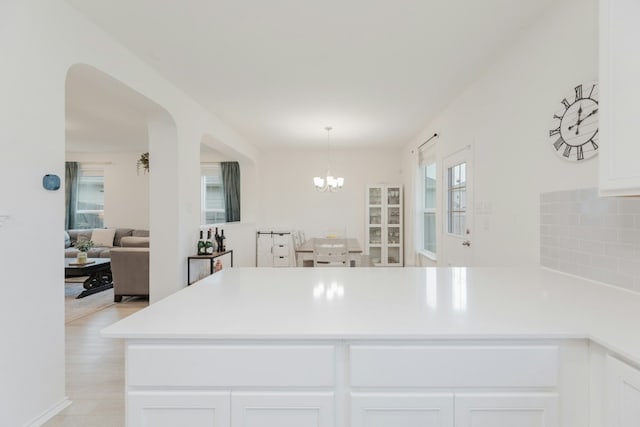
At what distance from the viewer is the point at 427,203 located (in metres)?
5.48

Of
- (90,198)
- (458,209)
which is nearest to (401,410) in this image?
(458,209)

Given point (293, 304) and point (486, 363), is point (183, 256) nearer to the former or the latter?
point (293, 304)

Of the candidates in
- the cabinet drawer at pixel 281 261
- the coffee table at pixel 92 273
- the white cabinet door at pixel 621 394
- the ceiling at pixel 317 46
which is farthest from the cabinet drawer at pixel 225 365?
the cabinet drawer at pixel 281 261

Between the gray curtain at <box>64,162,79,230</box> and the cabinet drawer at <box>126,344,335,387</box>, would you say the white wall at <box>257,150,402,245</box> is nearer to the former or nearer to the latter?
the gray curtain at <box>64,162,79,230</box>

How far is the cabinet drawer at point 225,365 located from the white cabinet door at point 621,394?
75 cm

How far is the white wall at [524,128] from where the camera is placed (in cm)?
187

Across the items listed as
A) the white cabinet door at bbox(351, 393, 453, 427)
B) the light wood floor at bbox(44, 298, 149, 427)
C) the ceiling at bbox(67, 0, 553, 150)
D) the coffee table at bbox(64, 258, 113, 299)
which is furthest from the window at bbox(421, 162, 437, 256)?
the coffee table at bbox(64, 258, 113, 299)

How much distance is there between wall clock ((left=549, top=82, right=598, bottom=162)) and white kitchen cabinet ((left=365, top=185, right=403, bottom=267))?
464cm

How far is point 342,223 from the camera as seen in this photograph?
695 centimetres

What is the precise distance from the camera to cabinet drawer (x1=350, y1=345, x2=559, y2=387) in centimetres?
97

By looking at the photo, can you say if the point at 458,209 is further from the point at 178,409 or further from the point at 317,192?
the point at 317,192

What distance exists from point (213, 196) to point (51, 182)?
18.8 feet

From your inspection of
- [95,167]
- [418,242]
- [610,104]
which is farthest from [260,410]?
[95,167]

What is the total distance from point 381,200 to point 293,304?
5690 millimetres
